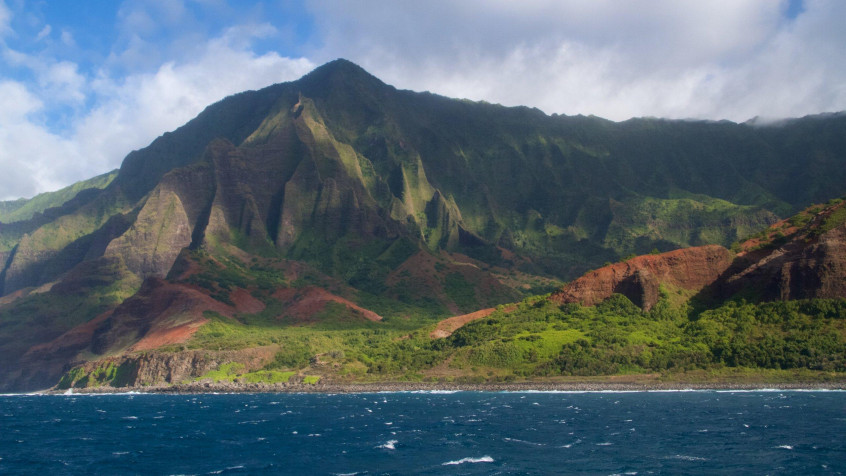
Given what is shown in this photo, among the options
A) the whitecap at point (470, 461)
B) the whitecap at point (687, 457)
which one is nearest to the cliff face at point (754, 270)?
the whitecap at point (687, 457)

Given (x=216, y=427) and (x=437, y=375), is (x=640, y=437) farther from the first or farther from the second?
(x=437, y=375)

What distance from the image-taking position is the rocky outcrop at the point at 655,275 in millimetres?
169125

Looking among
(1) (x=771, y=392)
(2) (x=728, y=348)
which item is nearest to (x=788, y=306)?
(2) (x=728, y=348)

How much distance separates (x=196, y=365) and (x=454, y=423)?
12419cm

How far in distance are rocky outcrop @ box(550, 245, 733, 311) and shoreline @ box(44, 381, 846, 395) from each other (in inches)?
1234

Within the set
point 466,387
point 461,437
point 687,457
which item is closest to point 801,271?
point 466,387

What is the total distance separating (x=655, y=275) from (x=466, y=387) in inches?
2074

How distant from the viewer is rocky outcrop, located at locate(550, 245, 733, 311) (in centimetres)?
16912

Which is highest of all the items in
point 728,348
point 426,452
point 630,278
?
point 630,278

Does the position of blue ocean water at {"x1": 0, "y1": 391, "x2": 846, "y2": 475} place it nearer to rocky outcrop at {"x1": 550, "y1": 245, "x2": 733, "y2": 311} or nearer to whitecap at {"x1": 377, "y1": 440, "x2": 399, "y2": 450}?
whitecap at {"x1": 377, "y1": 440, "x2": 399, "y2": 450}

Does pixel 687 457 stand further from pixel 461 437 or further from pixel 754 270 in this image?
pixel 754 270

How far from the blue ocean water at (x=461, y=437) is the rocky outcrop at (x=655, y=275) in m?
43.5

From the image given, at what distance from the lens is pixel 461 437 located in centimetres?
8088

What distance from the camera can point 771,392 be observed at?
127 meters
